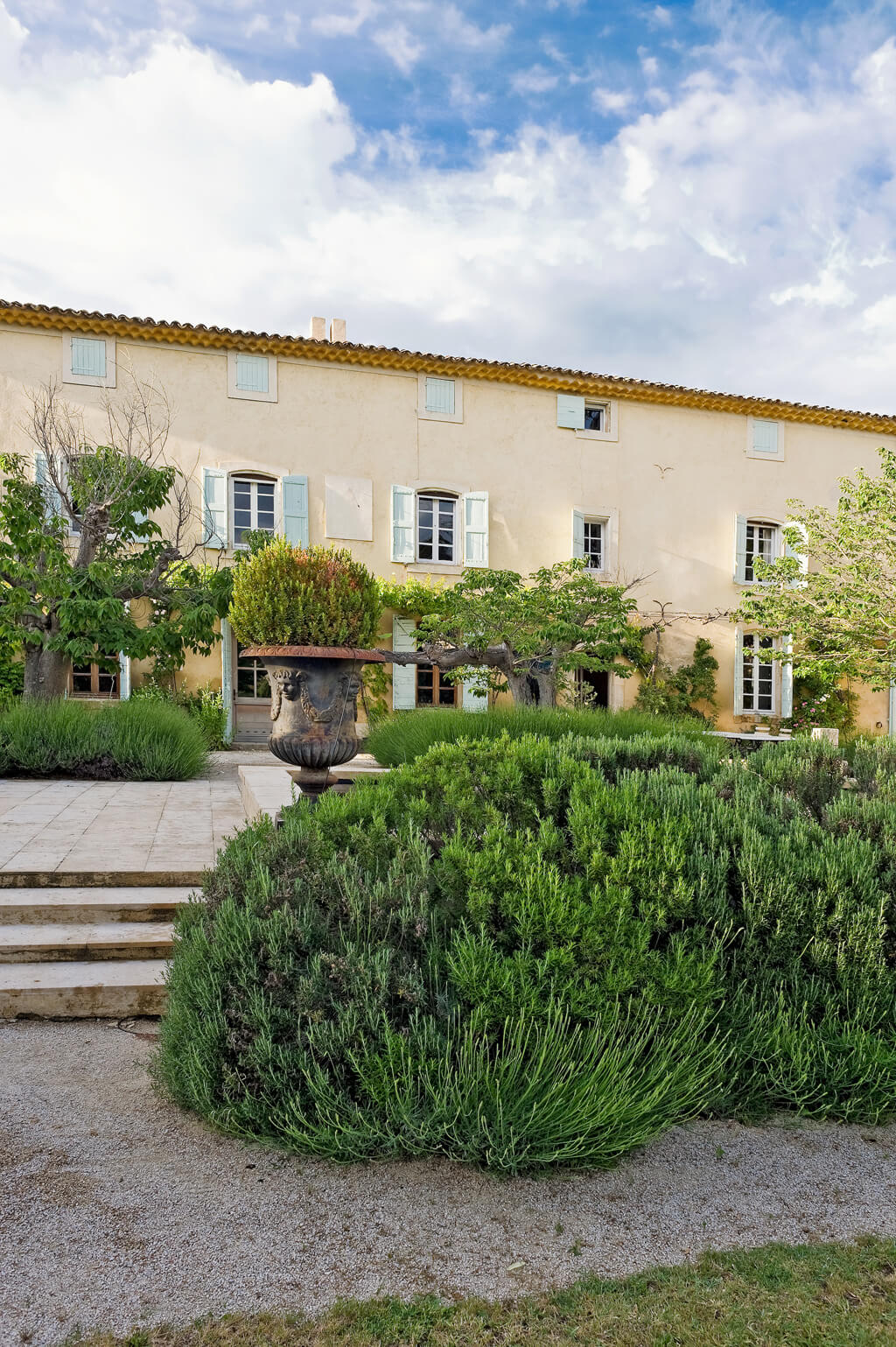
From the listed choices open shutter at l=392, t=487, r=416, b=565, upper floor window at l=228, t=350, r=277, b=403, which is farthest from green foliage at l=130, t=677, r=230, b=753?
upper floor window at l=228, t=350, r=277, b=403

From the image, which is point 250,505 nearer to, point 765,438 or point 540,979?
point 765,438

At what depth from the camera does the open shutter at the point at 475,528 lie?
46.6ft

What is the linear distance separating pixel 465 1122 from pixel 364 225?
829cm

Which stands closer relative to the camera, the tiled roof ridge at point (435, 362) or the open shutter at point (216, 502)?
the tiled roof ridge at point (435, 362)

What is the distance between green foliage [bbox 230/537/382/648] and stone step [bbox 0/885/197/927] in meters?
2.02

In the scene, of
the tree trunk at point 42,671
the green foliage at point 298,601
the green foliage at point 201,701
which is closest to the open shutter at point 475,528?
the green foliage at point 201,701

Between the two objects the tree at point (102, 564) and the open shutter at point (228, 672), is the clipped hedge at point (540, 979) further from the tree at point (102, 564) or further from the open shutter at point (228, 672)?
the open shutter at point (228, 672)

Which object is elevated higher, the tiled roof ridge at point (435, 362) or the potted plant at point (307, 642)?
the tiled roof ridge at point (435, 362)

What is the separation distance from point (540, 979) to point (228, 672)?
439 inches

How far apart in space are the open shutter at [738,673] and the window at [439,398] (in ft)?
22.6

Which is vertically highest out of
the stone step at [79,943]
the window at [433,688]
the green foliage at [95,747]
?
the window at [433,688]

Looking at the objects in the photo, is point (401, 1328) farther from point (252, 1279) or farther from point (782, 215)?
point (782, 215)

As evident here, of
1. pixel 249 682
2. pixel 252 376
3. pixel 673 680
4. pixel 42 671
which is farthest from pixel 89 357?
pixel 673 680

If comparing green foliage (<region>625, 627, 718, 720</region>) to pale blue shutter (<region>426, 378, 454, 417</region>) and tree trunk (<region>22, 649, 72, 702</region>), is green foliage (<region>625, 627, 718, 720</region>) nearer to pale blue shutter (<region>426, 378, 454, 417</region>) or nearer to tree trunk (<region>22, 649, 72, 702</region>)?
pale blue shutter (<region>426, 378, 454, 417</region>)
